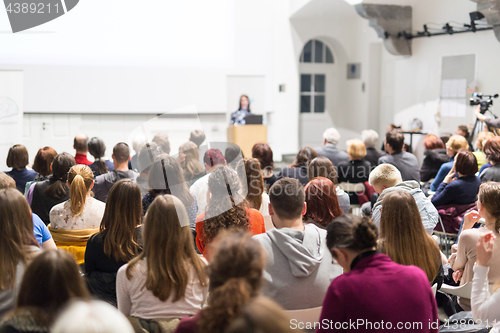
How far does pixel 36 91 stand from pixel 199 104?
9.31ft

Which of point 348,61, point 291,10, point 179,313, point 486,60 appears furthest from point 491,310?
point 348,61

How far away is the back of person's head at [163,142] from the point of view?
2.66 m

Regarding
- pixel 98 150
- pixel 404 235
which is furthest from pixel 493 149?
pixel 98 150

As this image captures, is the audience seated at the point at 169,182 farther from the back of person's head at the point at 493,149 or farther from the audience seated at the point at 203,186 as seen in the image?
the back of person's head at the point at 493,149

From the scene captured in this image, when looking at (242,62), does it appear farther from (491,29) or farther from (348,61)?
(491,29)

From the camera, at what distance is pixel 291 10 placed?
9.52 metres

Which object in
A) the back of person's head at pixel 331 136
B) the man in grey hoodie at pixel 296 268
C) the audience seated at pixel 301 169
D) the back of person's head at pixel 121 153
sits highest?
the back of person's head at pixel 331 136

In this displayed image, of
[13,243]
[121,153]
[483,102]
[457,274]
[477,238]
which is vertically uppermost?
[483,102]

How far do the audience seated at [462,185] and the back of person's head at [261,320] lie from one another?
11.0 ft

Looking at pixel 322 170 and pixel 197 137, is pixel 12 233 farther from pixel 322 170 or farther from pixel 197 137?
pixel 322 170

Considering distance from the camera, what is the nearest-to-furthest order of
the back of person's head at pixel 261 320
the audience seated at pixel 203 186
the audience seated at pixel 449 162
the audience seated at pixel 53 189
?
the back of person's head at pixel 261 320, the audience seated at pixel 203 186, the audience seated at pixel 53 189, the audience seated at pixel 449 162

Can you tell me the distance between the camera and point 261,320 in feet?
3.02

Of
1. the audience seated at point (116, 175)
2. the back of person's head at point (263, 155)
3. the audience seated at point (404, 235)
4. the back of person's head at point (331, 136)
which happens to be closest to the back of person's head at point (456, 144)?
the back of person's head at point (331, 136)

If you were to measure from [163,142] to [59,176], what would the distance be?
3.65ft
